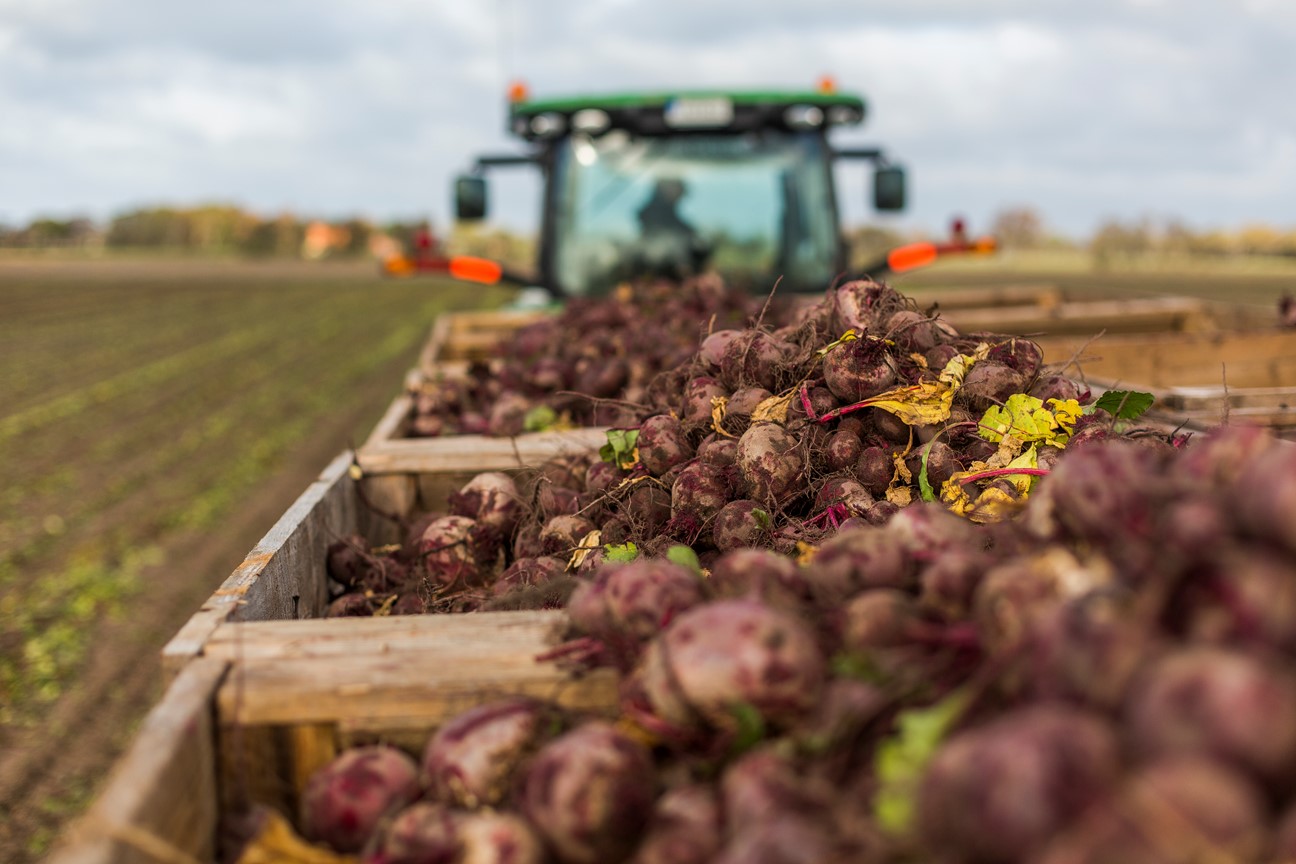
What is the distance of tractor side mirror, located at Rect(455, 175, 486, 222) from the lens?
7473 millimetres

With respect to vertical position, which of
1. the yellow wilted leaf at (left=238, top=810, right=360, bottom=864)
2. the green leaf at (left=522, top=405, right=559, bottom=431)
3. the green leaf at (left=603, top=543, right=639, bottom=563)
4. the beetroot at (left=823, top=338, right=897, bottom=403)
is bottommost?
the yellow wilted leaf at (left=238, top=810, right=360, bottom=864)

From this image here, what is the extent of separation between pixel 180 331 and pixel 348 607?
24246mm

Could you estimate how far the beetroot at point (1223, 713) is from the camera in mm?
1143

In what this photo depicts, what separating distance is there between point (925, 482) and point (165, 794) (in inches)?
72.6

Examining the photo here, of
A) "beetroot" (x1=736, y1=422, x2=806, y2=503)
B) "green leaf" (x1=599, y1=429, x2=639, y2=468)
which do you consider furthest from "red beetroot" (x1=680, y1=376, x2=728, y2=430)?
"beetroot" (x1=736, y1=422, x2=806, y2=503)

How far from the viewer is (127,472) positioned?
1135 centimetres

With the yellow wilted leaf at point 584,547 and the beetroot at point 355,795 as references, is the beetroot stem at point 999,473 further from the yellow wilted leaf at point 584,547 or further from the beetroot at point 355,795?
the beetroot at point 355,795

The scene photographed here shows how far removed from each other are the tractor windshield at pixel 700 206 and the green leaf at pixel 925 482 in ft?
16.9

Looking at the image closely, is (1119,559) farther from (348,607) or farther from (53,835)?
(53,835)

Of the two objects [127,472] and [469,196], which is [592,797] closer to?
[469,196]

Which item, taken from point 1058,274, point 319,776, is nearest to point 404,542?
point 319,776

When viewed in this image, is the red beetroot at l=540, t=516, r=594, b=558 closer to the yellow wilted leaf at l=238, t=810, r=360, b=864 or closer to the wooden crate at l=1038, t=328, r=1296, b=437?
the yellow wilted leaf at l=238, t=810, r=360, b=864

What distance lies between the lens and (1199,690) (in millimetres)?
1169

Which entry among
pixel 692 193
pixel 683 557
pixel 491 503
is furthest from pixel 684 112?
pixel 683 557
